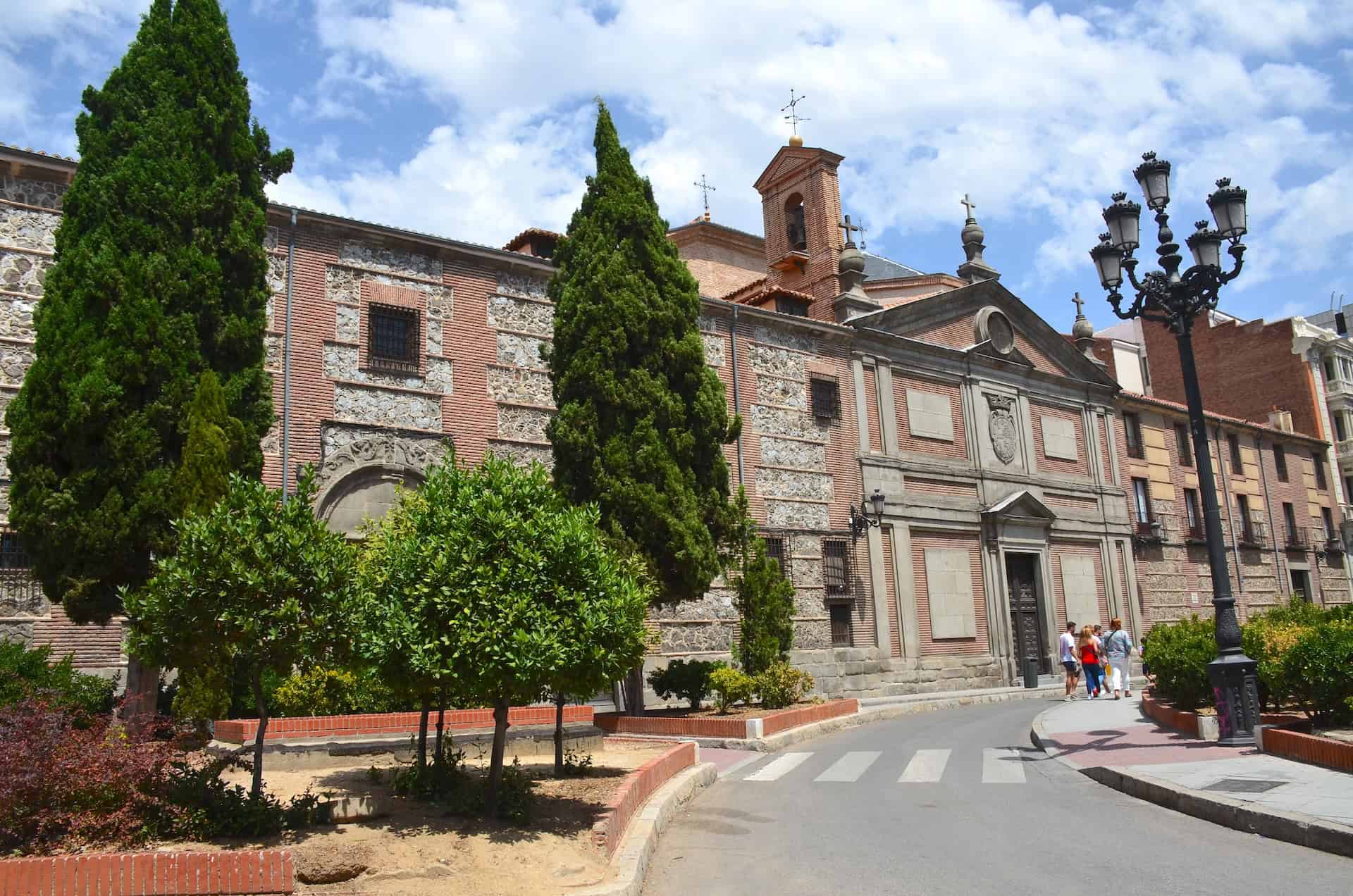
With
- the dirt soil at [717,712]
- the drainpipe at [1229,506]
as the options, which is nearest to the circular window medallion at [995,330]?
the drainpipe at [1229,506]

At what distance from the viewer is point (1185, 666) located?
14.0 metres

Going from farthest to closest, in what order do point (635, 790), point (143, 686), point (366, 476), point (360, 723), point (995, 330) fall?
point (995, 330) < point (366, 476) < point (360, 723) < point (143, 686) < point (635, 790)

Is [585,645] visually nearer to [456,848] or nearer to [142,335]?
[456,848]

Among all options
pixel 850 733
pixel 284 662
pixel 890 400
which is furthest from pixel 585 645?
pixel 890 400

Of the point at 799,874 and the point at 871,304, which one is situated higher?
the point at 871,304

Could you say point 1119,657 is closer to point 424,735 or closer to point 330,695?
point 330,695

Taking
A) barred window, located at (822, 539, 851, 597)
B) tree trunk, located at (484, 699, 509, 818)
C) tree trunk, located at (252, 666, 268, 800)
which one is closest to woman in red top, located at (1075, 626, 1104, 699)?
barred window, located at (822, 539, 851, 597)

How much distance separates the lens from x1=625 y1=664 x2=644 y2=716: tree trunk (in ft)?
54.2

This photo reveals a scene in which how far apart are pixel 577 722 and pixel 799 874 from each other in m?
7.59

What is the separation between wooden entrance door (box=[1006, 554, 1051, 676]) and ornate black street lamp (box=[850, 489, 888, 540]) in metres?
5.14

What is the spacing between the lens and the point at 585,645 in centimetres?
812

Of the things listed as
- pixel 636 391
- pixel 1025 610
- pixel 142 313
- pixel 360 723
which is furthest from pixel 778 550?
pixel 142 313

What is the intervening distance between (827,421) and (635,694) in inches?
402

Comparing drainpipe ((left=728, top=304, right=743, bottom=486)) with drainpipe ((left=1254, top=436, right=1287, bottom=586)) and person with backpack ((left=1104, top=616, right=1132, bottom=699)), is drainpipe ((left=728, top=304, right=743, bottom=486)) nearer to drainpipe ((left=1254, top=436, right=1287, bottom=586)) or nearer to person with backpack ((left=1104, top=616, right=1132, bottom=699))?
person with backpack ((left=1104, top=616, right=1132, bottom=699))
